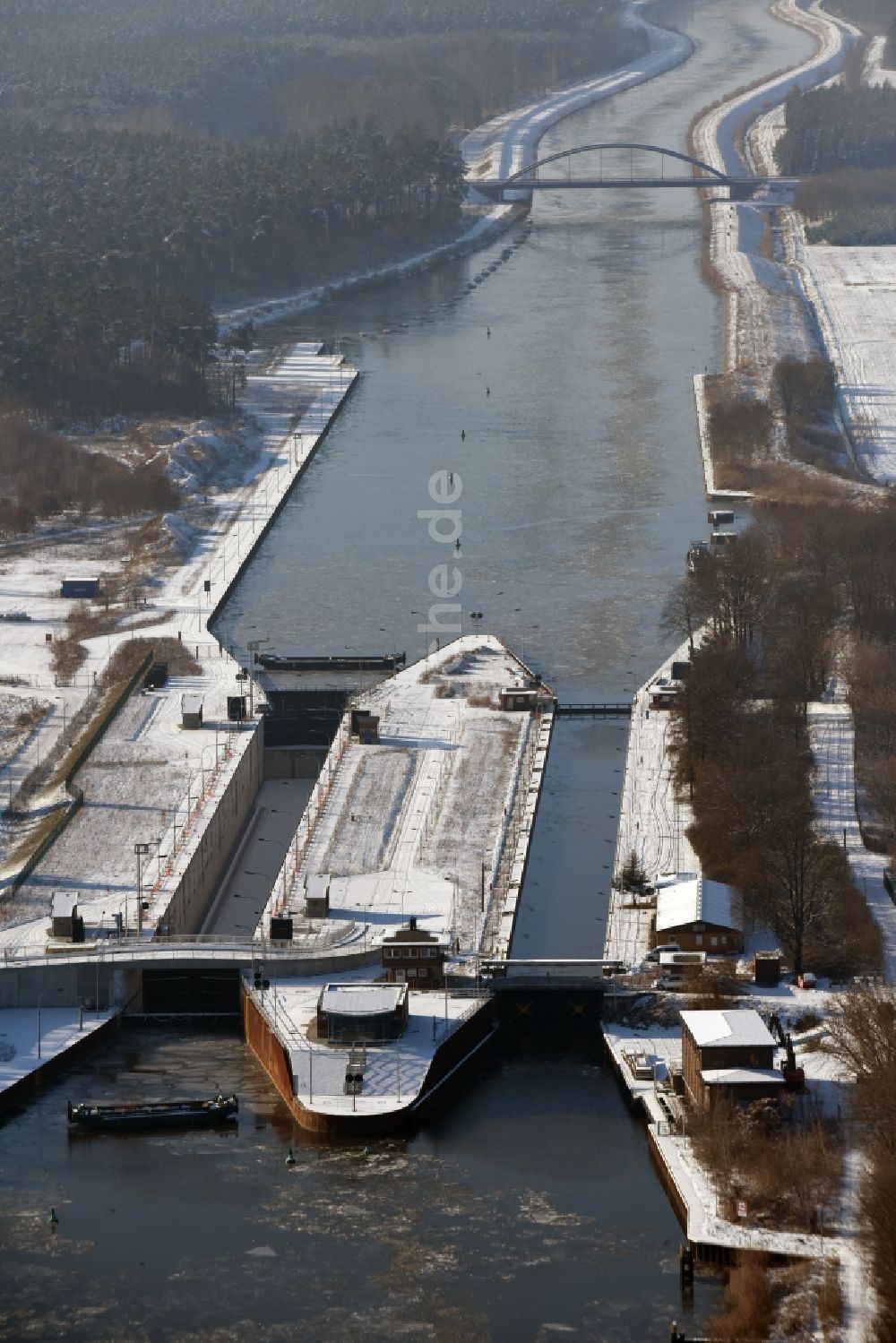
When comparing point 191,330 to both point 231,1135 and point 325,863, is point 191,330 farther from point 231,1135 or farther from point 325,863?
point 231,1135

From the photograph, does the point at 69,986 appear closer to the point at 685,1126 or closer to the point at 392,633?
the point at 685,1126

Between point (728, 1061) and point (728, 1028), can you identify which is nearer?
point (728, 1061)

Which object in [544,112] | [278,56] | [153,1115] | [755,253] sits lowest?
[153,1115]

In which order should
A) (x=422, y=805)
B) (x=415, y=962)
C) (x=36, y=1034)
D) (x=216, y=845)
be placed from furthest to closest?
(x=422, y=805) → (x=216, y=845) → (x=415, y=962) → (x=36, y=1034)

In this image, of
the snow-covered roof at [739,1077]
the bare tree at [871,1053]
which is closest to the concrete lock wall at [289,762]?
the bare tree at [871,1053]

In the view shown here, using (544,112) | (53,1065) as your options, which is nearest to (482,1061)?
(53,1065)

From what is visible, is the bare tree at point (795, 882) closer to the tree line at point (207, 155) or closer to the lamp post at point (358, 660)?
the lamp post at point (358, 660)
